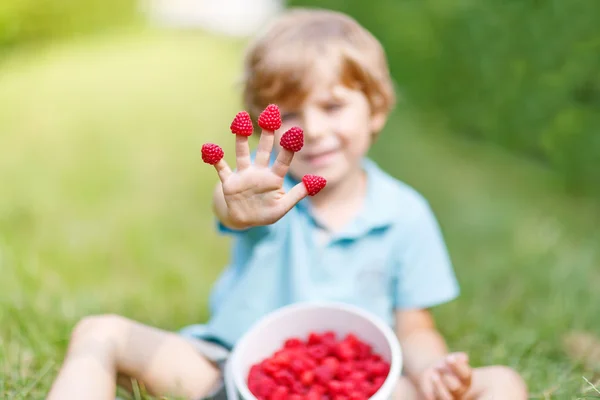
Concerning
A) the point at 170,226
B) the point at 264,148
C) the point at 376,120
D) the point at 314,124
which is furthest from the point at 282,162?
the point at 170,226

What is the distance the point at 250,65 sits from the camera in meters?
1.42

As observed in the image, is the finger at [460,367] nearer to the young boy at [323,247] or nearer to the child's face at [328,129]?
the young boy at [323,247]

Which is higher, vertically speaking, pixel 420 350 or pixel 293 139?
pixel 293 139

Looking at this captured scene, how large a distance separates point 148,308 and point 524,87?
1459mm

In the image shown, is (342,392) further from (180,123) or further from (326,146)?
(180,123)

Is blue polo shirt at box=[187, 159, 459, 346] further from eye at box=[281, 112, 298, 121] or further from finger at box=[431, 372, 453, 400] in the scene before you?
finger at box=[431, 372, 453, 400]

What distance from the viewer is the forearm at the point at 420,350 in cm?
133

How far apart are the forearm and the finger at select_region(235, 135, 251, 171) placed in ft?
1.92

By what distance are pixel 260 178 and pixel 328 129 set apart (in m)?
0.37

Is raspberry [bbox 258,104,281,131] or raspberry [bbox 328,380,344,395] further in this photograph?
raspberry [bbox 328,380,344,395]

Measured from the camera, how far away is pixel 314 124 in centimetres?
129

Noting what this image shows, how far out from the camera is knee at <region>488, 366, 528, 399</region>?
120 cm

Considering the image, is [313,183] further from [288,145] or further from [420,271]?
[420,271]

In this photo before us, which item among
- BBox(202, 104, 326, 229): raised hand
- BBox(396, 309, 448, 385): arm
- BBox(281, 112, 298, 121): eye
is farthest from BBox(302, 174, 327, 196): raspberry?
BBox(396, 309, 448, 385): arm
